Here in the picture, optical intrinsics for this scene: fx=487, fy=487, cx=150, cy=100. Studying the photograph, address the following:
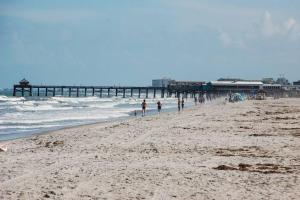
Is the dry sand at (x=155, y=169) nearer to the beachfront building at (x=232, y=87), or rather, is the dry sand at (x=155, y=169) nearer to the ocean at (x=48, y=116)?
the ocean at (x=48, y=116)

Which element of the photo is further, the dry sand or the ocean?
the ocean

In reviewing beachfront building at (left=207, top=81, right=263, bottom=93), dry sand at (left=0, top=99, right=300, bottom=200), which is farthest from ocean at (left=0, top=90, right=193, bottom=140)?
beachfront building at (left=207, top=81, right=263, bottom=93)

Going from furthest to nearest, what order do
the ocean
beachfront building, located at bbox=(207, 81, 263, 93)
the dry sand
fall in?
1. beachfront building, located at bbox=(207, 81, 263, 93)
2. the ocean
3. the dry sand

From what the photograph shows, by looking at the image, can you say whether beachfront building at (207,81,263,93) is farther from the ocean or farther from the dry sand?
the dry sand

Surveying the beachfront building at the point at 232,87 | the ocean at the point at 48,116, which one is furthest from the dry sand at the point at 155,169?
the beachfront building at the point at 232,87

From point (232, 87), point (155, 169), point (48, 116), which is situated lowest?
point (48, 116)

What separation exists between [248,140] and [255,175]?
18.5ft

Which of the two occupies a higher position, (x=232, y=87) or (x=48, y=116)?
(x=232, y=87)

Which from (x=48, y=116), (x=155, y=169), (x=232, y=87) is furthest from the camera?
(x=232, y=87)

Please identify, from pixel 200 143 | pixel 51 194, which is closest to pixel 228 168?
pixel 51 194

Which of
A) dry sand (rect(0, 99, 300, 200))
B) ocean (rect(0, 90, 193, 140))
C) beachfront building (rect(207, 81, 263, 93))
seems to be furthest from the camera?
beachfront building (rect(207, 81, 263, 93))

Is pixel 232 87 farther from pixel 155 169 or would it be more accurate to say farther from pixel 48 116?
pixel 155 169

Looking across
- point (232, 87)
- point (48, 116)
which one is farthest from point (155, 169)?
point (232, 87)

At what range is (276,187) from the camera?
23.6 feet
